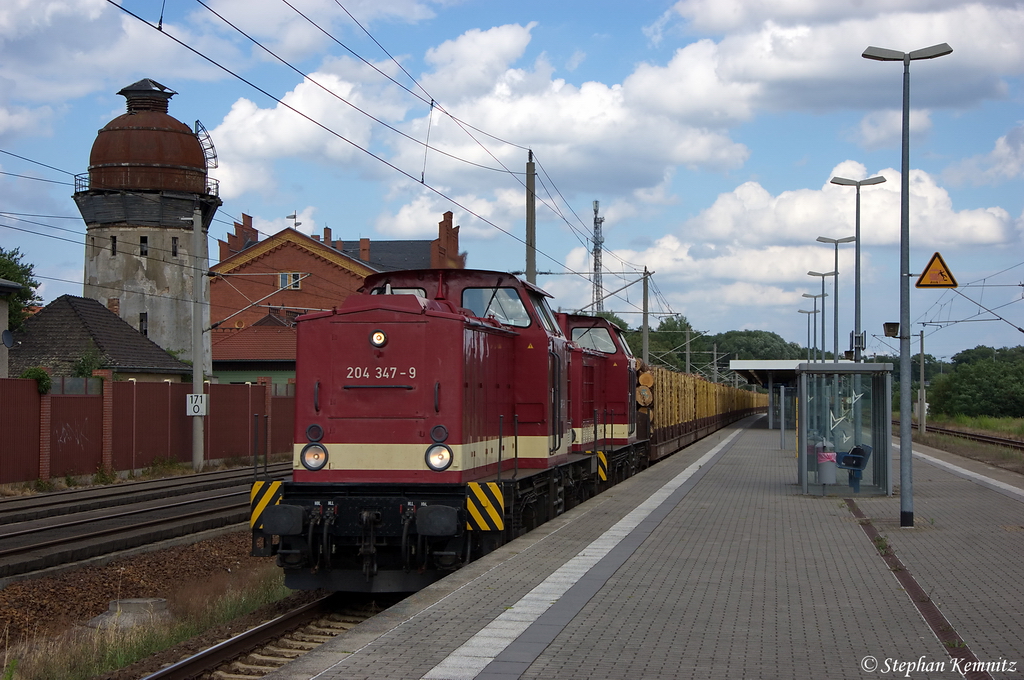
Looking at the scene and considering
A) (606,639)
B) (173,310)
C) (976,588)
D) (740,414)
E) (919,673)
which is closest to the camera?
(919,673)

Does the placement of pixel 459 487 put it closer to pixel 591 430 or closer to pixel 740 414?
pixel 591 430

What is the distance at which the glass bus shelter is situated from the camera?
672 inches

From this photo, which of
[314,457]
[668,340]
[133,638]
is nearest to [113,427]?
[314,457]

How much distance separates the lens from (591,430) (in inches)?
650

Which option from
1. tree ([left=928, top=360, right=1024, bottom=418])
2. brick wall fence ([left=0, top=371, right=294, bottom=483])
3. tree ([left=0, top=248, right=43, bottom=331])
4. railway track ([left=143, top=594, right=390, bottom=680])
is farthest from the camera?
tree ([left=928, top=360, right=1024, bottom=418])

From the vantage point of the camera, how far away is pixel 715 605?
26.0 feet

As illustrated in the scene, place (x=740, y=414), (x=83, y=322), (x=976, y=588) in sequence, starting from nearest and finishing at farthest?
(x=976, y=588)
(x=83, y=322)
(x=740, y=414)

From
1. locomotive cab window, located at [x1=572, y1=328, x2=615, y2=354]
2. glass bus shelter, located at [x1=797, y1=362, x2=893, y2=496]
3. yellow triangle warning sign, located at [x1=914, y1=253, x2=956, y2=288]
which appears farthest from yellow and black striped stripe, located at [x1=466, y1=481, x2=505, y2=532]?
locomotive cab window, located at [x1=572, y1=328, x2=615, y2=354]

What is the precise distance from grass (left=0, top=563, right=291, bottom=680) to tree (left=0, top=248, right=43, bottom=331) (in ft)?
91.4

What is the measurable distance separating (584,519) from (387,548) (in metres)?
4.34

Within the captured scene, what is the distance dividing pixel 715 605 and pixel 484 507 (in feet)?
8.04

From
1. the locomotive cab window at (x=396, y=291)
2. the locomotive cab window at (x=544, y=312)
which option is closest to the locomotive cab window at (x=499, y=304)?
the locomotive cab window at (x=544, y=312)

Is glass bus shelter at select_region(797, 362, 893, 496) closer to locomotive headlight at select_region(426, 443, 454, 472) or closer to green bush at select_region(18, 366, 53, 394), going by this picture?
locomotive headlight at select_region(426, 443, 454, 472)

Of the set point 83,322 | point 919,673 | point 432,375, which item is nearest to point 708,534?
point 432,375
